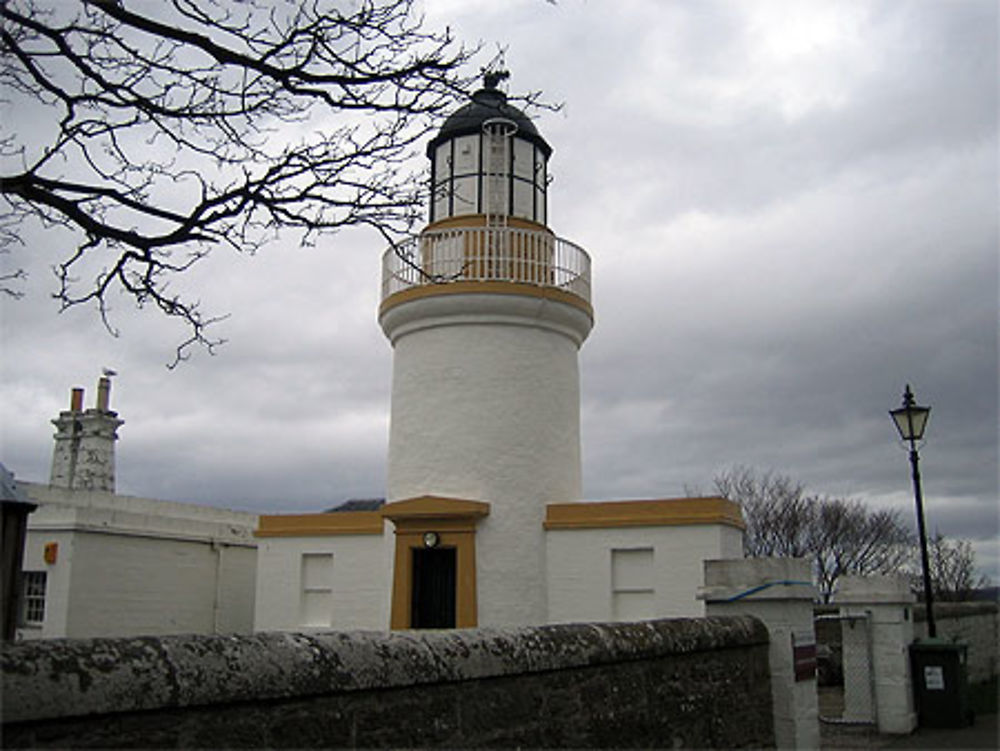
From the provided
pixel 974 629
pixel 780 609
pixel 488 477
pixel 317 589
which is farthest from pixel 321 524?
pixel 974 629

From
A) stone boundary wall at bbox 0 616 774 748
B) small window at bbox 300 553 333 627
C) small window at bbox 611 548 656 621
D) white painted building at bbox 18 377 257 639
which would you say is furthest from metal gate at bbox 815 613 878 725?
white painted building at bbox 18 377 257 639

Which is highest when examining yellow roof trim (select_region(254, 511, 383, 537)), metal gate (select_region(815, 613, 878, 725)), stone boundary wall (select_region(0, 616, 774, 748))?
yellow roof trim (select_region(254, 511, 383, 537))

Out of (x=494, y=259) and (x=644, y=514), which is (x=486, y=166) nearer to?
(x=494, y=259)

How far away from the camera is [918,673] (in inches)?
490

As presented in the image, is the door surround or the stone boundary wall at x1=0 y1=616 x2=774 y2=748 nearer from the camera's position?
the stone boundary wall at x1=0 y1=616 x2=774 y2=748

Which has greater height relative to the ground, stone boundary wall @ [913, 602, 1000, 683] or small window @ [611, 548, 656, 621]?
small window @ [611, 548, 656, 621]

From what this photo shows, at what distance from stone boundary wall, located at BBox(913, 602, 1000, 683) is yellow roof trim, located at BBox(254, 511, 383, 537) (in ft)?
29.1

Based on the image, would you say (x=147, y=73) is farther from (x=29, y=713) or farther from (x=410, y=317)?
(x=410, y=317)

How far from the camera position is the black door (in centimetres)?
1430

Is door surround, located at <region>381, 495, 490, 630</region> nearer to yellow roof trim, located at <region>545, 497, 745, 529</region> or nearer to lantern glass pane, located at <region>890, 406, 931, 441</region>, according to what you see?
yellow roof trim, located at <region>545, 497, 745, 529</region>

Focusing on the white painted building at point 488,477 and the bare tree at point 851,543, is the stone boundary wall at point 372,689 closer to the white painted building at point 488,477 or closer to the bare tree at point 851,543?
the white painted building at point 488,477

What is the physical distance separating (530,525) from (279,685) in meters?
10.7

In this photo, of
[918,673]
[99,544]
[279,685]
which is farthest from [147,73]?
[99,544]

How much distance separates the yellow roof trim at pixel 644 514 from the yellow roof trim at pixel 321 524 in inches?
118
